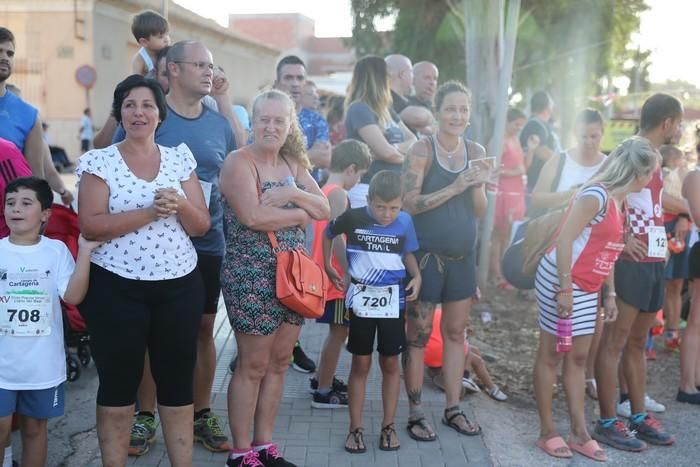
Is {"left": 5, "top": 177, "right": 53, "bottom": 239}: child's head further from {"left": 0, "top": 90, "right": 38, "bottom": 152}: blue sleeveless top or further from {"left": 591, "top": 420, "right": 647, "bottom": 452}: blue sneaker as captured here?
{"left": 591, "top": 420, "right": 647, "bottom": 452}: blue sneaker

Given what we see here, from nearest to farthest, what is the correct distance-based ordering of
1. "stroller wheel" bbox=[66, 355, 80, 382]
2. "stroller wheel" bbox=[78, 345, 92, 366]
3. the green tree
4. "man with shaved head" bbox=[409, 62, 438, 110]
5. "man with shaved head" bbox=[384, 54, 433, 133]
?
"stroller wheel" bbox=[66, 355, 80, 382] → "stroller wheel" bbox=[78, 345, 92, 366] → "man with shaved head" bbox=[384, 54, 433, 133] → "man with shaved head" bbox=[409, 62, 438, 110] → the green tree

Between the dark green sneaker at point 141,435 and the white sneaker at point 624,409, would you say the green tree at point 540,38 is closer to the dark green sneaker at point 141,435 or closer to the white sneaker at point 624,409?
the white sneaker at point 624,409

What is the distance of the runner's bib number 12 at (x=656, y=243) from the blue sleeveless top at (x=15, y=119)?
146 inches

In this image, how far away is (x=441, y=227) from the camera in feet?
14.9

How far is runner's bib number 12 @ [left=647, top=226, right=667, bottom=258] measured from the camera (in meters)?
4.74

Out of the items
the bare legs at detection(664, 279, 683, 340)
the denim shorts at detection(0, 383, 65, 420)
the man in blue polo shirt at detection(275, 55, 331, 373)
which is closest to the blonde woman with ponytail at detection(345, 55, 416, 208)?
the man in blue polo shirt at detection(275, 55, 331, 373)

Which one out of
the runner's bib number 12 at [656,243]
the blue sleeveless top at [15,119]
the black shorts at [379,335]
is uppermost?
the blue sleeveless top at [15,119]

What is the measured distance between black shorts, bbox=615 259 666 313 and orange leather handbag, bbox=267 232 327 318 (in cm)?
205

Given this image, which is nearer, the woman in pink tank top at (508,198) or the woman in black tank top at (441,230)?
the woman in black tank top at (441,230)

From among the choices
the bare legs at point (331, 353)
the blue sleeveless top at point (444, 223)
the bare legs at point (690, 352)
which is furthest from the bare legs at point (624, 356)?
the bare legs at point (331, 353)

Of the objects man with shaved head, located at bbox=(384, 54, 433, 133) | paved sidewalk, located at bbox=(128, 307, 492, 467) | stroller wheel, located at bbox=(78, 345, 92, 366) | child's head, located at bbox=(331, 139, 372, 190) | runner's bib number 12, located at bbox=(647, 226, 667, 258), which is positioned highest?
man with shaved head, located at bbox=(384, 54, 433, 133)

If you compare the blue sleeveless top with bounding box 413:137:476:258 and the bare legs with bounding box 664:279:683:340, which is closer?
the blue sleeveless top with bounding box 413:137:476:258

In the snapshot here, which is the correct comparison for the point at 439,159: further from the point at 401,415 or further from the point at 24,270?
the point at 24,270

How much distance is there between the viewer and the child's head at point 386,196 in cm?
421
